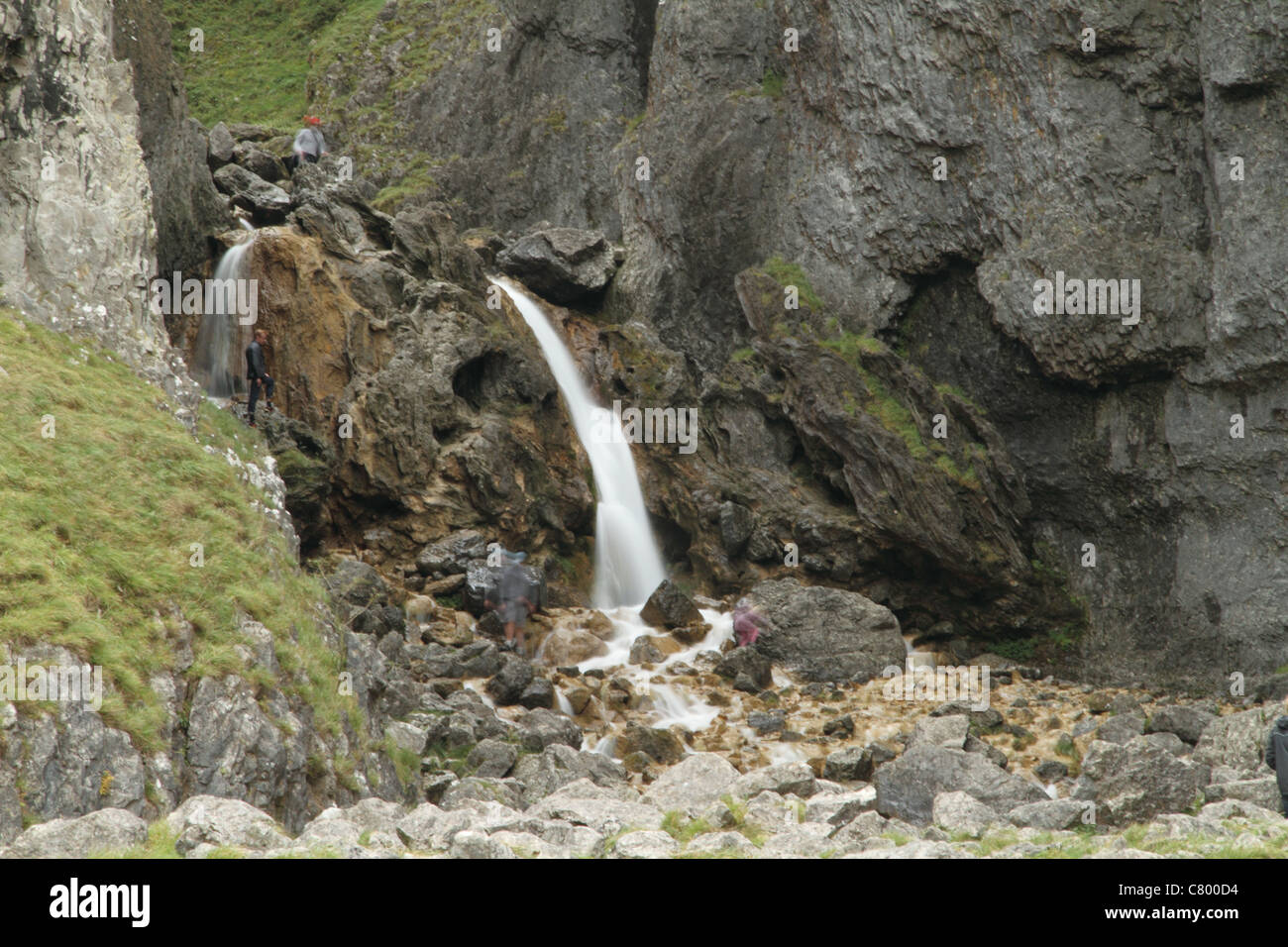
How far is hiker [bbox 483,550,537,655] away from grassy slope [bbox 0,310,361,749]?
32.5ft

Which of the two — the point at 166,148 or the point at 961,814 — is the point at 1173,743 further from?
the point at 166,148

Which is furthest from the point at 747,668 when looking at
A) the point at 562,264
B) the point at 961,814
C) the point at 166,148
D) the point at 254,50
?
the point at 254,50

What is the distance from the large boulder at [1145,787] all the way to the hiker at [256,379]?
2050 centimetres

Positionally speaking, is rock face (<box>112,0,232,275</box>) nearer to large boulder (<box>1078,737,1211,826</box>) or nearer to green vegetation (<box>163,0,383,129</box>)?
green vegetation (<box>163,0,383,129</box>)

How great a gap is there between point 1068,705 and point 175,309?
24644mm

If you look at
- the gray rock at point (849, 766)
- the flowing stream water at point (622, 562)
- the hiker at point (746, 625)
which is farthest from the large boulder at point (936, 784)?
the hiker at point (746, 625)

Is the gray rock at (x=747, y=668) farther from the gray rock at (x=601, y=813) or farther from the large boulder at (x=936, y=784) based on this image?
the gray rock at (x=601, y=813)

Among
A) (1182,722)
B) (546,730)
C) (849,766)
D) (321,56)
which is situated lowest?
(849,766)

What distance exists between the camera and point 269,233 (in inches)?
1179

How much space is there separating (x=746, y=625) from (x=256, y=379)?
44.9 ft

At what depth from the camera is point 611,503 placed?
31.3 metres

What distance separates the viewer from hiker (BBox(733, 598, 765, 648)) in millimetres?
26375

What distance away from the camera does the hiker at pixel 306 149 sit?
134ft
